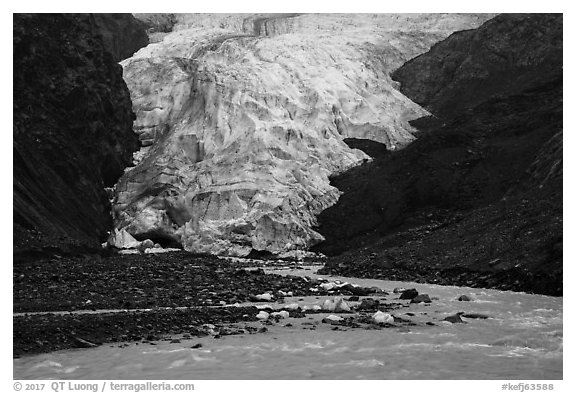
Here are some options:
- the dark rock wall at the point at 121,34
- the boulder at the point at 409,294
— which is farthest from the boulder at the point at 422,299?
the dark rock wall at the point at 121,34

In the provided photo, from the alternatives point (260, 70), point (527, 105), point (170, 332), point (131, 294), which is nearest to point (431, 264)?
point (131, 294)

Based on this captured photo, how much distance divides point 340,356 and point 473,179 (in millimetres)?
40012

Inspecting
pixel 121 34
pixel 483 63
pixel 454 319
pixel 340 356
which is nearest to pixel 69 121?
pixel 121 34

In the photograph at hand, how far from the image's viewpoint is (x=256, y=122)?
59031mm

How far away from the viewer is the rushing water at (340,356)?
1286 centimetres

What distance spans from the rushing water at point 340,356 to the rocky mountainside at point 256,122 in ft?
110

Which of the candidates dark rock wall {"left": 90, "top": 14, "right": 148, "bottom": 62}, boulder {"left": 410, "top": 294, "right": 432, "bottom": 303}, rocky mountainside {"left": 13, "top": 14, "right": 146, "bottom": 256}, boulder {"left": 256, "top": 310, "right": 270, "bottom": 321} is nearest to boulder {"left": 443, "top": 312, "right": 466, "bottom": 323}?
boulder {"left": 410, "top": 294, "right": 432, "bottom": 303}

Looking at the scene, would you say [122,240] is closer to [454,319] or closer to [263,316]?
[263,316]

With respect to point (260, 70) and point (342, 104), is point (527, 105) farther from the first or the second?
point (260, 70)

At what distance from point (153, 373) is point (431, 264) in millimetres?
21387

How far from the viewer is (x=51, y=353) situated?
563 inches

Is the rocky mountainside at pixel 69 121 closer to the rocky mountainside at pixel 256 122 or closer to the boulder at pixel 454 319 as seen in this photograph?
the rocky mountainside at pixel 256 122

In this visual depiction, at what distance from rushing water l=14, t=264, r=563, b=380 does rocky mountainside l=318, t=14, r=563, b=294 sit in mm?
7764

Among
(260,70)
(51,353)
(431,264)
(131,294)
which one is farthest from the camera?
(260,70)
